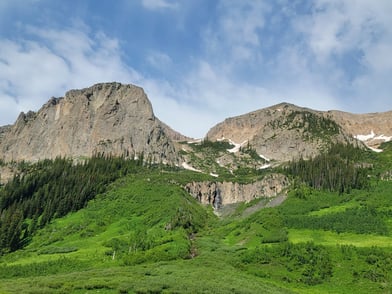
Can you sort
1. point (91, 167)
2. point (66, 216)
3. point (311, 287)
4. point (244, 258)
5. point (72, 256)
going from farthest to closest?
1. point (91, 167)
2. point (66, 216)
3. point (72, 256)
4. point (244, 258)
5. point (311, 287)

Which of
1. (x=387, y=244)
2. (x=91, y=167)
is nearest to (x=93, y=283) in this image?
(x=387, y=244)

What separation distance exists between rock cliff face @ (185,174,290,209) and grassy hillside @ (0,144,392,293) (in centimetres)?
1465

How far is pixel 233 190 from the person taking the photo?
18325cm

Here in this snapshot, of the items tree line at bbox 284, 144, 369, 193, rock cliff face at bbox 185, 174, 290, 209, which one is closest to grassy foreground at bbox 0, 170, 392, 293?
tree line at bbox 284, 144, 369, 193

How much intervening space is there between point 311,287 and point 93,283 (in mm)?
31286

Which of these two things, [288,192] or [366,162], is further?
[366,162]

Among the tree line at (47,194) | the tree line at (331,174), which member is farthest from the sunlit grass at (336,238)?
the tree line at (47,194)

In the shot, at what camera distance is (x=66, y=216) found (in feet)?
448

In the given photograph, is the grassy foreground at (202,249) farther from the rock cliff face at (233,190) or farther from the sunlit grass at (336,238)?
the rock cliff face at (233,190)

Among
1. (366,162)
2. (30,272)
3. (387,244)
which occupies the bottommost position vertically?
(30,272)

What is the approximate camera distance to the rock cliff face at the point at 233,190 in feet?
558

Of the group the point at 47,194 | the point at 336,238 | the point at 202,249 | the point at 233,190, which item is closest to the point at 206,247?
the point at 202,249

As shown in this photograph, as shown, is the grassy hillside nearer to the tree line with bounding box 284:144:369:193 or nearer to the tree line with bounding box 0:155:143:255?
the tree line with bounding box 284:144:369:193

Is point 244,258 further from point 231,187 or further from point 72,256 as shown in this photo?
point 231,187
